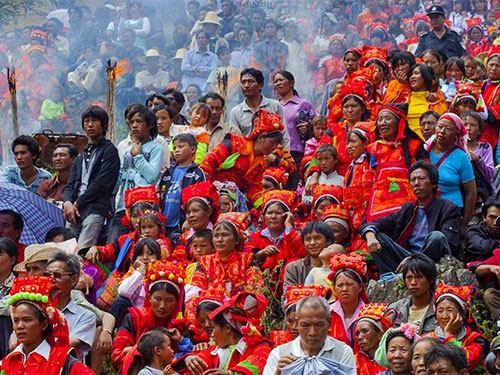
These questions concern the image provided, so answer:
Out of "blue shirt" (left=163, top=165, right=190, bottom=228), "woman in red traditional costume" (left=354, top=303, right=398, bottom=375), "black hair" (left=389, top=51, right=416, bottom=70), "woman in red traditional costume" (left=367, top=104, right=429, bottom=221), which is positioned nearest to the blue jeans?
"woman in red traditional costume" (left=367, top=104, right=429, bottom=221)

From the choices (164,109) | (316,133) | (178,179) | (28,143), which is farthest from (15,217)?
(316,133)

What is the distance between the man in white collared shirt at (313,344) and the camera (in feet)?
25.4

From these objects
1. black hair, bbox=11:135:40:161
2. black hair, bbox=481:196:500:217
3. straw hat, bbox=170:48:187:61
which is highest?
straw hat, bbox=170:48:187:61

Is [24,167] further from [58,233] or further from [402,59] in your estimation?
[402,59]

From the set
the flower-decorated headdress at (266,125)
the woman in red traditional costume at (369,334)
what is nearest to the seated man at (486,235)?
the woman in red traditional costume at (369,334)

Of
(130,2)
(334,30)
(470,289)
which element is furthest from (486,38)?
(470,289)

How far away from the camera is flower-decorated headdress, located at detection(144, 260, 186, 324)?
9.47 meters

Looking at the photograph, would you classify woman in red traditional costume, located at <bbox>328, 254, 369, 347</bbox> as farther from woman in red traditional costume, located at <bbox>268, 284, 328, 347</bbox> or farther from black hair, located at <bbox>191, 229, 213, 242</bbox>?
black hair, located at <bbox>191, 229, 213, 242</bbox>

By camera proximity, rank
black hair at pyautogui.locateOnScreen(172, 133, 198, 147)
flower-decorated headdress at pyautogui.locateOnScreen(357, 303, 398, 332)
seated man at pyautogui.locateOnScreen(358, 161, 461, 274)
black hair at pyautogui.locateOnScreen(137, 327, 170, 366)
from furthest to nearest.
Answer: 1. black hair at pyautogui.locateOnScreen(172, 133, 198, 147)
2. seated man at pyautogui.locateOnScreen(358, 161, 461, 274)
3. flower-decorated headdress at pyautogui.locateOnScreen(357, 303, 398, 332)
4. black hair at pyautogui.locateOnScreen(137, 327, 170, 366)

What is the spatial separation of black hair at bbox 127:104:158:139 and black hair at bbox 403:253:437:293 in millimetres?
3983

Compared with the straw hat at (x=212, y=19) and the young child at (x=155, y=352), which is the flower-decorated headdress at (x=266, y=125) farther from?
the straw hat at (x=212, y=19)

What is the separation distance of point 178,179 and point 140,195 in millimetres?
524

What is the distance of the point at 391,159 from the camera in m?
11.6

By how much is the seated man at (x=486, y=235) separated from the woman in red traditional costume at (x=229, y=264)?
192 centimetres
